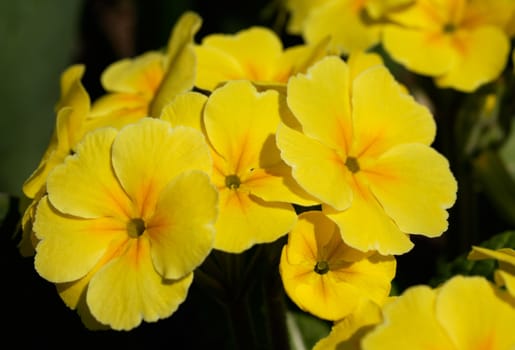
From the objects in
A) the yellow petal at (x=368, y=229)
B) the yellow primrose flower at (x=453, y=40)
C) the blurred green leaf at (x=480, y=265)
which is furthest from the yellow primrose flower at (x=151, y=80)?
the blurred green leaf at (x=480, y=265)

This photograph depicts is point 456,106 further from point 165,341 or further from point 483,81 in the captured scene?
point 165,341

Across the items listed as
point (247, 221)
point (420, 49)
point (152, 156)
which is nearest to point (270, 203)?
point (247, 221)

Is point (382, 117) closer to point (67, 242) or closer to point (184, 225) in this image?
point (184, 225)

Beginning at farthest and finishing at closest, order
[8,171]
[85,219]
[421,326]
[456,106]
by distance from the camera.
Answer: [8,171] < [456,106] < [85,219] < [421,326]

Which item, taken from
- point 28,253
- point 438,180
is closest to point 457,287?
point 438,180

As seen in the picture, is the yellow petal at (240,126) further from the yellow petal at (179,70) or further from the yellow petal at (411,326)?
the yellow petal at (411,326)

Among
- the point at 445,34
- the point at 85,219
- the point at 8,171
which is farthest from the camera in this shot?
the point at 8,171

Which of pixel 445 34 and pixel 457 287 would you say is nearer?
pixel 457 287

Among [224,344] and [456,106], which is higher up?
[456,106]
